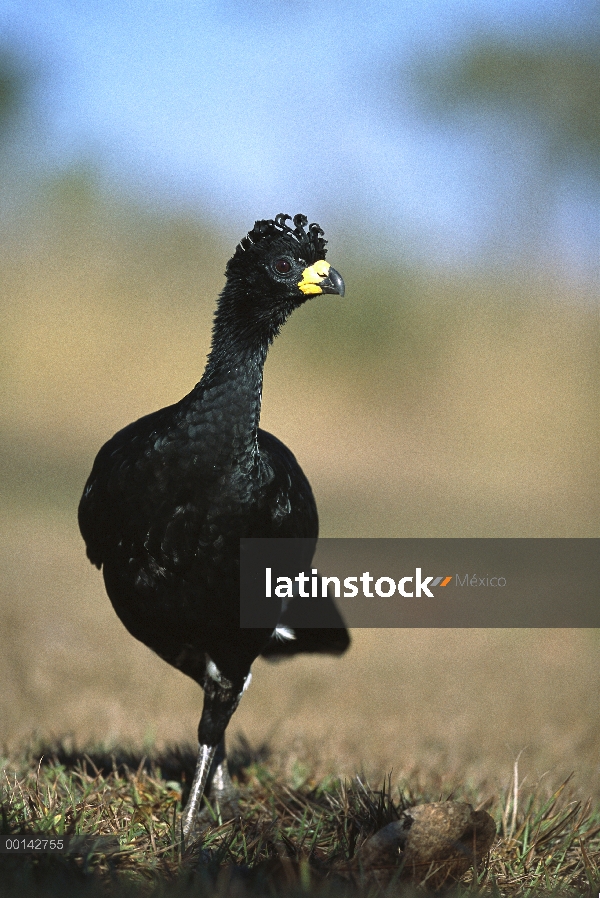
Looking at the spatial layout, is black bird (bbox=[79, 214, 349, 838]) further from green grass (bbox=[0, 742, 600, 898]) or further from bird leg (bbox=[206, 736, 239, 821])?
green grass (bbox=[0, 742, 600, 898])

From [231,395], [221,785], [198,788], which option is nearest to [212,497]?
[231,395]

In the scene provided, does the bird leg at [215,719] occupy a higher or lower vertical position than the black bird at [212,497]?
lower

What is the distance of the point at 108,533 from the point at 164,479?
1.16ft

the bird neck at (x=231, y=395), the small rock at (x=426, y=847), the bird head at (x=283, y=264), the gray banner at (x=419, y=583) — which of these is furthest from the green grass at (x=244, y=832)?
the bird head at (x=283, y=264)

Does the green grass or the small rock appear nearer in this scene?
the green grass

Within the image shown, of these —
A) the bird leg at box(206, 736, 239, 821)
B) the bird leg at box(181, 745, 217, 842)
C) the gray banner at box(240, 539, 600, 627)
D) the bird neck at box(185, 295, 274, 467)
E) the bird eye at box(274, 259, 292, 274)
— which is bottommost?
the bird leg at box(206, 736, 239, 821)

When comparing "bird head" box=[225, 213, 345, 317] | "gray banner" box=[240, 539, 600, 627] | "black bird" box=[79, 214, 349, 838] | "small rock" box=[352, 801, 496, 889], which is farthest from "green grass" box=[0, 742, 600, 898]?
"bird head" box=[225, 213, 345, 317]

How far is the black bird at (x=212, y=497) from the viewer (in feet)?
11.1

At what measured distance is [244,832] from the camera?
3096 mm

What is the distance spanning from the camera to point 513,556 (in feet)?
23.9

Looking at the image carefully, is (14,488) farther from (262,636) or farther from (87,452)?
(262,636)

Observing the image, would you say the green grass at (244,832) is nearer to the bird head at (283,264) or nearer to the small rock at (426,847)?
the small rock at (426,847)

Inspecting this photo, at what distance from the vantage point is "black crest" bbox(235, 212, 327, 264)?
3.58 m

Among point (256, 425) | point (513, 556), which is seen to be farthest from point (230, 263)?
point (513, 556)
